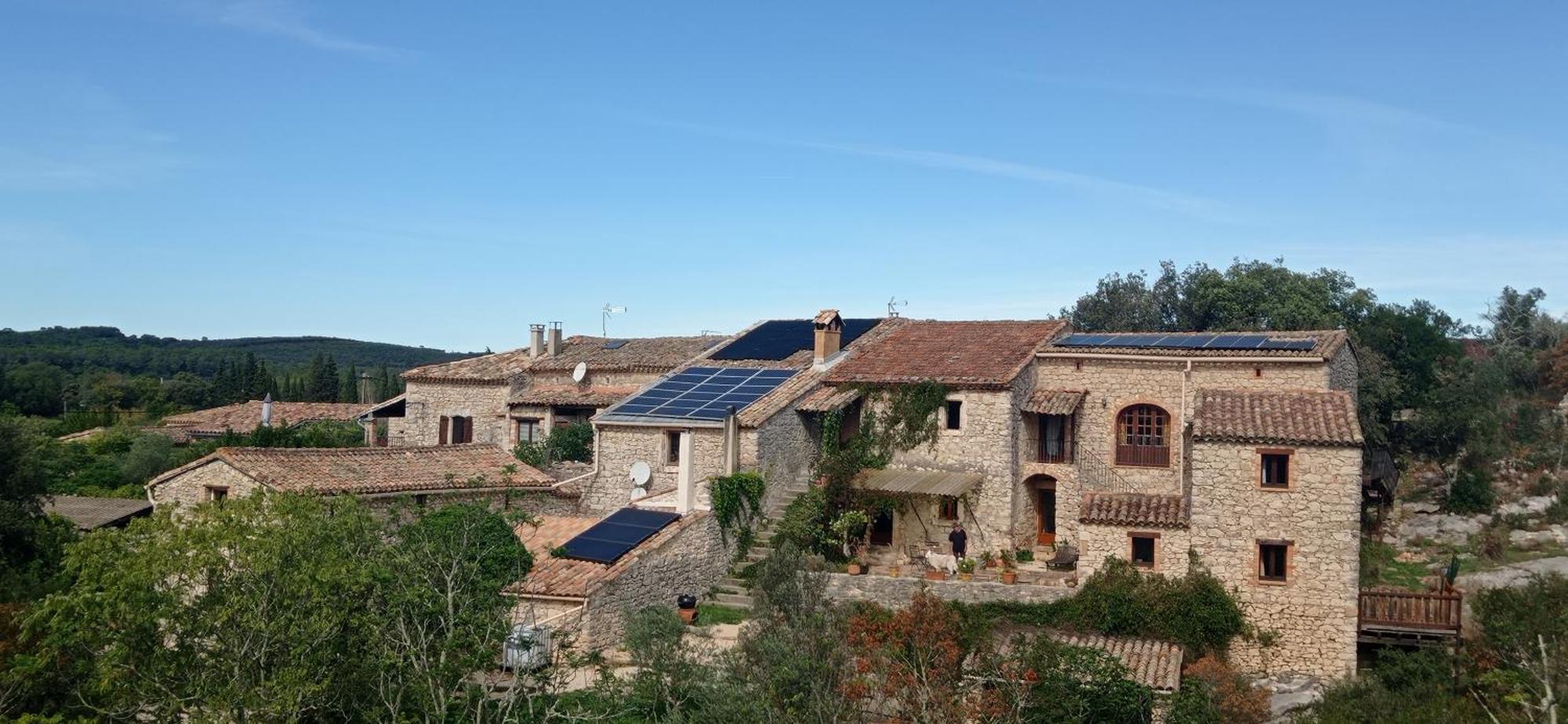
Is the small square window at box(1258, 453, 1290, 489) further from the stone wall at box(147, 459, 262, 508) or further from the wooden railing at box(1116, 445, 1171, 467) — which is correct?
the stone wall at box(147, 459, 262, 508)

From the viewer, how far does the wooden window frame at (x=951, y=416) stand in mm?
31438

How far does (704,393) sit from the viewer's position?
110 feet

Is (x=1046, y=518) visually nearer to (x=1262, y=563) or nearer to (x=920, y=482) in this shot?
(x=920, y=482)

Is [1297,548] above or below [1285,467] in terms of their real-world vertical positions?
below

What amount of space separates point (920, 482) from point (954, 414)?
2.48 meters

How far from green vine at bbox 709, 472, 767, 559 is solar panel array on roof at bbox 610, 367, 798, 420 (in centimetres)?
210

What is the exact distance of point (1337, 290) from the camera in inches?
1961

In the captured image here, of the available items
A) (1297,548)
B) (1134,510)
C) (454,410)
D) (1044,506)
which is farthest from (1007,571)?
(454,410)

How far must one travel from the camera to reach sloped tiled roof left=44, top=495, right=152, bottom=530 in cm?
3556

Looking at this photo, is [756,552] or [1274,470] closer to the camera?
[1274,470]

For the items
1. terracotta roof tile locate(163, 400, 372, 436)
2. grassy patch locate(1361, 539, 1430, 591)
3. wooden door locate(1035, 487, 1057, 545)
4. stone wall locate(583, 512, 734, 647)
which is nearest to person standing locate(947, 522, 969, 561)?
wooden door locate(1035, 487, 1057, 545)

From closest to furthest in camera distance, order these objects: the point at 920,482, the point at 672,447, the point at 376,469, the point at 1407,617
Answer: the point at 1407,617 < the point at 376,469 < the point at 920,482 < the point at 672,447

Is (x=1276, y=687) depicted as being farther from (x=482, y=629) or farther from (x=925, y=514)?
(x=482, y=629)

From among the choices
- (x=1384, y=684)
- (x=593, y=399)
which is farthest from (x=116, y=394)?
(x=1384, y=684)
